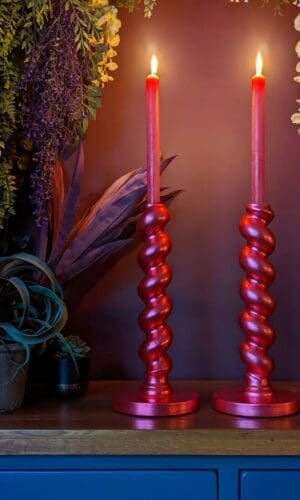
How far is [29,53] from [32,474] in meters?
0.52

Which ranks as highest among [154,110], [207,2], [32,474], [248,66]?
[207,2]

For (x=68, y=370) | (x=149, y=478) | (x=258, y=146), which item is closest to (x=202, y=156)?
(x=258, y=146)

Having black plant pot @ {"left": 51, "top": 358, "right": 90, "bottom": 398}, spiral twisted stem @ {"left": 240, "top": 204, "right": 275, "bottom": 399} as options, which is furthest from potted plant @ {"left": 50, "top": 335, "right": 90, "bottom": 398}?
spiral twisted stem @ {"left": 240, "top": 204, "right": 275, "bottom": 399}

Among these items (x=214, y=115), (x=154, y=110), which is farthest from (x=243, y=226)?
(x=214, y=115)

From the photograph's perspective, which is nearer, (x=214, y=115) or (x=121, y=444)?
(x=121, y=444)

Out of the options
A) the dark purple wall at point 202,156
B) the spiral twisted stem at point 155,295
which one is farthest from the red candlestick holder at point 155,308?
the dark purple wall at point 202,156

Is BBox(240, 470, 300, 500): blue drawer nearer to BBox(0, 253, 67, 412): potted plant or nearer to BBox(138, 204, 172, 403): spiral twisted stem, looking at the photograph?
BBox(138, 204, 172, 403): spiral twisted stem

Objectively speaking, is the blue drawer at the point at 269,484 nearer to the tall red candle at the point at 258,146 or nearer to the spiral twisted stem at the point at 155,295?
the spiral twisted stem at the point at 155,295

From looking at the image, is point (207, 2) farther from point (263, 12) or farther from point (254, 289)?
point (254, 289)

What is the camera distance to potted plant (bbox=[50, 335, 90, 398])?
0.86 m

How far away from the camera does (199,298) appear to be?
102 centimetres

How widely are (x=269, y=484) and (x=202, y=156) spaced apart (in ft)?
1.72

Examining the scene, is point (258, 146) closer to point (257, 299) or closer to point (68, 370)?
point (257, 299)

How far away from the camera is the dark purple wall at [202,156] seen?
1.02 metres
